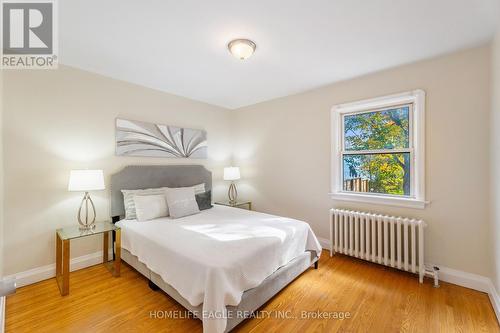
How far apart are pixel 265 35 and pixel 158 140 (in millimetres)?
2184

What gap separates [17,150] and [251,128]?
317 centimetres

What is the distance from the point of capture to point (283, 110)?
378cm

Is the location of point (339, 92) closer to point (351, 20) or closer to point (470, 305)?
point (351, 20)

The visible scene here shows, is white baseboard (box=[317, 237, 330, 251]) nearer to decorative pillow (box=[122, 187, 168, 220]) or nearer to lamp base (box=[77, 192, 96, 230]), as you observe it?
decorative pillow (box=[122, 187, 168, 220])

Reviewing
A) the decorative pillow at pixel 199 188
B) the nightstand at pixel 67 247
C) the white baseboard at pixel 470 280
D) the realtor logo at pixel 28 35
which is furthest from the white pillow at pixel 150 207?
the white baseboard at pixel 470 280

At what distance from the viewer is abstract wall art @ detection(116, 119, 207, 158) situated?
304cm

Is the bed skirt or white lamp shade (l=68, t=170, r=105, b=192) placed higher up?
white lamp shade (l=68, t=170, r=105, b=192)

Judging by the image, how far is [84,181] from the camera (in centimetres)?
235

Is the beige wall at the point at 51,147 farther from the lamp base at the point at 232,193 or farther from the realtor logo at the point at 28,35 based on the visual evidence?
the lamp base at the point at 232,193

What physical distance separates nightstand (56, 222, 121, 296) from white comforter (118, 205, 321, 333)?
126 mm

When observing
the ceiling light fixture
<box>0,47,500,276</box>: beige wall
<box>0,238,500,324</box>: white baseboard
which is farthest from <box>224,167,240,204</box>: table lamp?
<box>0,238,500,324</box>: white baseboard

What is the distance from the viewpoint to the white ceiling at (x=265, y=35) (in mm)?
1687

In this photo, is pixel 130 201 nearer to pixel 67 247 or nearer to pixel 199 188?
pixel 67 247

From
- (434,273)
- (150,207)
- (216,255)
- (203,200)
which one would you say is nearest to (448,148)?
(434,273)
